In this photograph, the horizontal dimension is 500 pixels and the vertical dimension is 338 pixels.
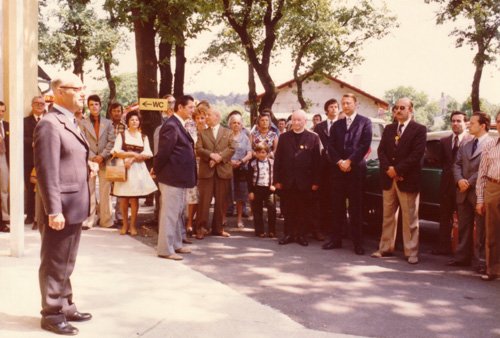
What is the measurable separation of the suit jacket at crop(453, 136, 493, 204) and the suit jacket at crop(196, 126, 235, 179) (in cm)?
350

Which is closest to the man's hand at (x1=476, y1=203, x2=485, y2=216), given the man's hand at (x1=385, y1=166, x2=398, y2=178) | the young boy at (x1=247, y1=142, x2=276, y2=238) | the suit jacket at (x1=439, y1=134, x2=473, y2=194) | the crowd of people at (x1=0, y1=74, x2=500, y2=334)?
the crowd of people at (x1=0, y1=74, x2=500, y2=334)

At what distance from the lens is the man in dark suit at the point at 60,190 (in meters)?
4.64

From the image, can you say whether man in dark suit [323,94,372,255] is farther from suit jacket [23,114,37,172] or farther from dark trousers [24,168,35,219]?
dark trousers [24,168,35,219]

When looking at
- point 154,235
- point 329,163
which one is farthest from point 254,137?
point 154,235

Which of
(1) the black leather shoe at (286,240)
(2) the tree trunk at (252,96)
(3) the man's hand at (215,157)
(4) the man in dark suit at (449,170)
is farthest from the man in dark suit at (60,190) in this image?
(2) the tree trunk at (252,96)

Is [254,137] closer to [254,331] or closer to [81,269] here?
[81,269]

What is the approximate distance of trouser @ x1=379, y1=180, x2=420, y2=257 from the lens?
8.16m

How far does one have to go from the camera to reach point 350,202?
8.77 metres

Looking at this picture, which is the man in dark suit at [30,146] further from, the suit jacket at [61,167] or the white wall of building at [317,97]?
the white wall of building at [317,97]

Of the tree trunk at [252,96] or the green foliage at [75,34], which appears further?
the green foliage at [75,34]

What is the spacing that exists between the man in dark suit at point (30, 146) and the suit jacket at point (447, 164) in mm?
6519

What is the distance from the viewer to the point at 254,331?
4984 mm

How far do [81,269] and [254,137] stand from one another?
4599mm

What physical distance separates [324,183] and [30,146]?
16.4 feet
